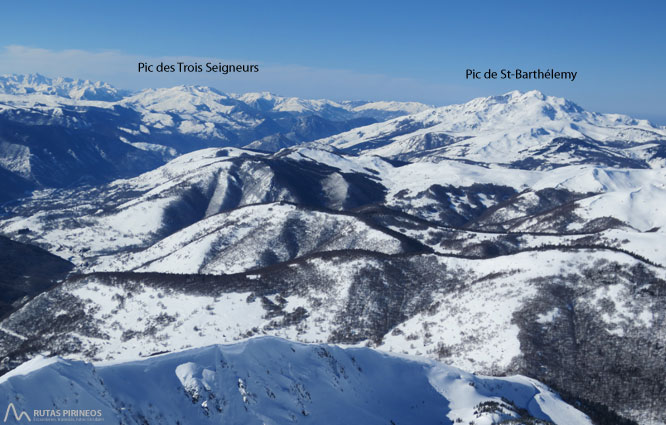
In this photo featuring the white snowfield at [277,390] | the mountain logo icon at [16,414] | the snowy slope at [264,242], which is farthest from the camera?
the snowy slope at [264,242]

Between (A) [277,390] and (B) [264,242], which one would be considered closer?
(A) [277,390]

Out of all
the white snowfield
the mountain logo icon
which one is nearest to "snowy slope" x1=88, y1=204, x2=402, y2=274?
the white snowfield

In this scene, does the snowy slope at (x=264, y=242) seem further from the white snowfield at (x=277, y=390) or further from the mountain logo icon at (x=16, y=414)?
the mountain logo icon at (x=16, y=414)

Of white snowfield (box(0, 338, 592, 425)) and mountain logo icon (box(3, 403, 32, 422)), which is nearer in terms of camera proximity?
mountain logo icon (box(3, 403, 32, 422))

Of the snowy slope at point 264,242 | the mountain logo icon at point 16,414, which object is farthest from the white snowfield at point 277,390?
the snowy slope at point 264,242

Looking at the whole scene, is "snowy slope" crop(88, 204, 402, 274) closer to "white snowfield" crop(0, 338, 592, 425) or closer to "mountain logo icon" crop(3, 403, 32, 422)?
"white snowfield" crop(0, 338, 592, 425)

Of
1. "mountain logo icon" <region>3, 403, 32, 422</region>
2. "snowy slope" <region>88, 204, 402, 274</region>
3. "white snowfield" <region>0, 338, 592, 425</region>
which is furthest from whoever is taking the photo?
"snowy slope" <region>88, 204, 402, 274</region>

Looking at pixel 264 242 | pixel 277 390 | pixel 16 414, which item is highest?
pixel 16 414

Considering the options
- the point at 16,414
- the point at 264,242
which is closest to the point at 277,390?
the point at 16,414

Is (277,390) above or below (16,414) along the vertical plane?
below

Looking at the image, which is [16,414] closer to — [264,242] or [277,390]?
[277,390]
